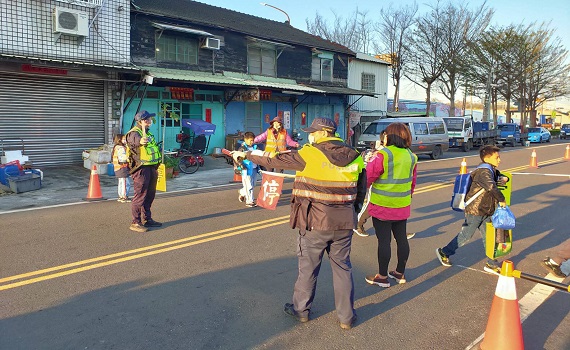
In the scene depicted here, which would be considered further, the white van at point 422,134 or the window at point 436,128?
the window at point 436,128

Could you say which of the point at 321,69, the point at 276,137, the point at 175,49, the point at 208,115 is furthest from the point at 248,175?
the point at 321,69

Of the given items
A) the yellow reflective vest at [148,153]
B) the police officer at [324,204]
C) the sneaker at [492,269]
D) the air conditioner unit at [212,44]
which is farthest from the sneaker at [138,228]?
the air conditioner unit at [212,44]

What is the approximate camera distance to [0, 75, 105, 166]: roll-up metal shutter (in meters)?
13.8

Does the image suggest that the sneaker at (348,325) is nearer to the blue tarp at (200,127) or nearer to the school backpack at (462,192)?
the school backpack at (462,192)

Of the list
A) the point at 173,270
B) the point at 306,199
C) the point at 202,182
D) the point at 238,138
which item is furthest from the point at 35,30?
the point at 306,199

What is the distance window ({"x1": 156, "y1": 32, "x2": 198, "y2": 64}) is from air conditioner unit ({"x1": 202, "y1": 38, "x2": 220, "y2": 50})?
0.55 metres

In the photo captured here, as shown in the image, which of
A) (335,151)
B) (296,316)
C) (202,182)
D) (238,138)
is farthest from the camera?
(238,138)

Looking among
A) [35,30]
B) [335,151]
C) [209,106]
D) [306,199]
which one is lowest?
[306,199]

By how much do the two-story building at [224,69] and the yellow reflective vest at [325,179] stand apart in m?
11.7

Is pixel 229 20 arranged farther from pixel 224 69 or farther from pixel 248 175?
pixel 248 175

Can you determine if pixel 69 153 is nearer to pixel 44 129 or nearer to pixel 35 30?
pixel 44 129

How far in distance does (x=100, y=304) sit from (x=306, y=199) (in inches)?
88.0

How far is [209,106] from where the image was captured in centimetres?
1966

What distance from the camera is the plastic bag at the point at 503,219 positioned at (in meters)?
5.19
